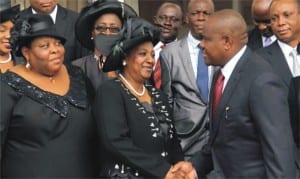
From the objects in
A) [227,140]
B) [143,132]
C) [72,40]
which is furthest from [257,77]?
[72,40]

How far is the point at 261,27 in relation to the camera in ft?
20.1

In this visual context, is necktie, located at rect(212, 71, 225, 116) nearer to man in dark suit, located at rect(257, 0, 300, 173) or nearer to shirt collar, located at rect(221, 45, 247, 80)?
shirt collar, located at rect(221, 45, 247, 80)

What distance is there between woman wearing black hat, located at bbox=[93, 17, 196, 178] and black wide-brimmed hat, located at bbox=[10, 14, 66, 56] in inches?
16.8

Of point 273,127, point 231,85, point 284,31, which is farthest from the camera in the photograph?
point 284,31

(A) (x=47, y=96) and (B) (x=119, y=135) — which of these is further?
(A) (x=47, y=96)

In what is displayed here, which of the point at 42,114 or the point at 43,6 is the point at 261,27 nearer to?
the point at 43,6

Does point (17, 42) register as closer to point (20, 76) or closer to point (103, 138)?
point (20, 76)

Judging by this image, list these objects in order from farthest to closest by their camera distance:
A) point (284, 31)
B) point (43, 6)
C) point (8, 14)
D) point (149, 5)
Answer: point (149, 5) < point (43, 6) < point (8, 14) < point (284, 31)

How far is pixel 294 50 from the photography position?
18.2 feet

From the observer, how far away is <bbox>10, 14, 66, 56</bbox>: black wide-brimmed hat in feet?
16.0

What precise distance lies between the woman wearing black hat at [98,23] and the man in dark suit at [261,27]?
1.12 metres

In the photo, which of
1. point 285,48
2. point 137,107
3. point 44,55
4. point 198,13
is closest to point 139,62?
point 137,107

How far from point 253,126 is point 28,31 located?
161 cm

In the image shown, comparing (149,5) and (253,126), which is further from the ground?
(253,126)
